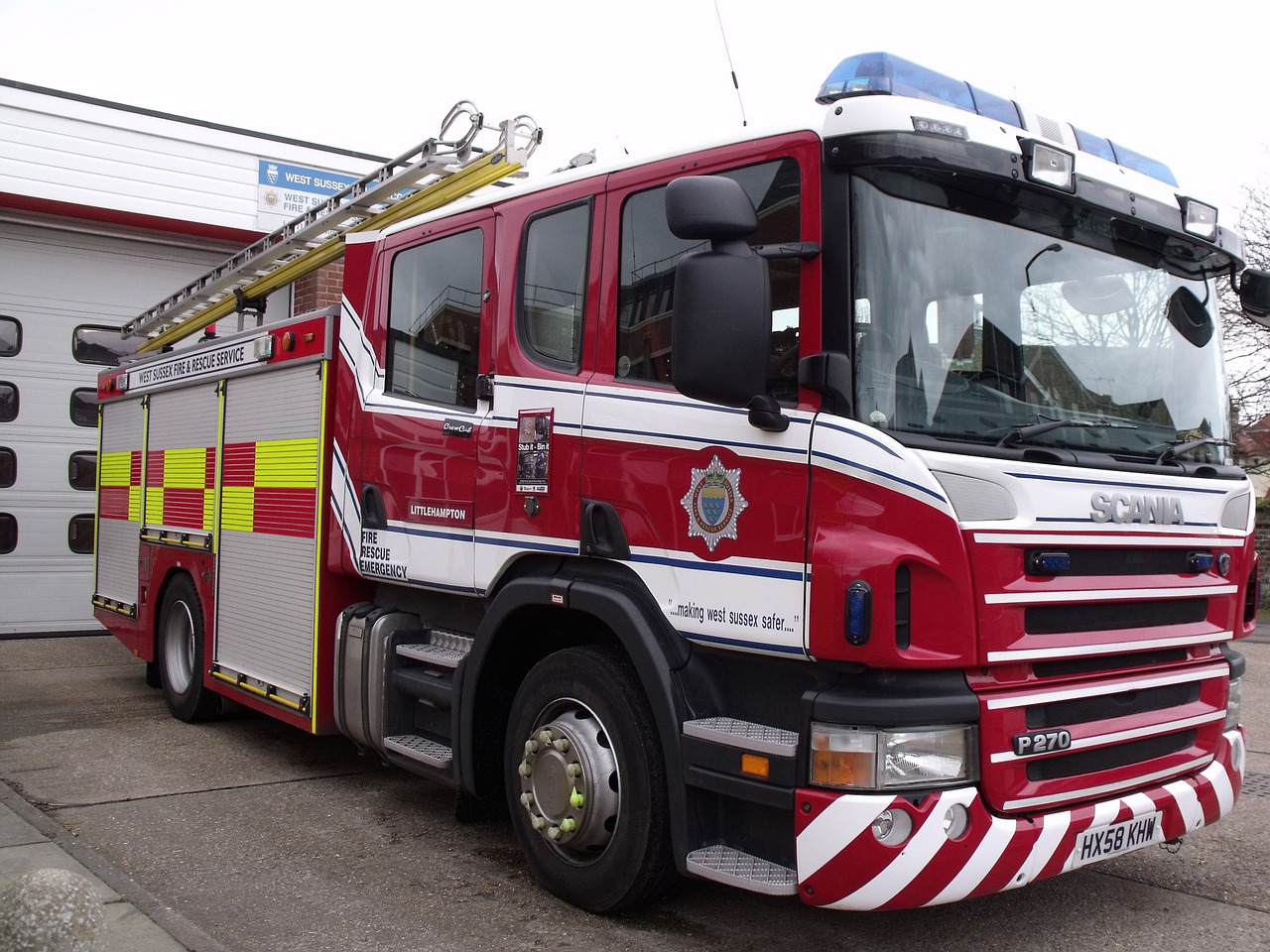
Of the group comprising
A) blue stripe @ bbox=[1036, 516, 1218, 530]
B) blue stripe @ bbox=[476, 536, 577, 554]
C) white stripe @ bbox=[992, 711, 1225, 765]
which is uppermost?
blue stripe @ bbox=[1036, 516, 1218, 530]

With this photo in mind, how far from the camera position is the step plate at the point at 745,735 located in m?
3.41

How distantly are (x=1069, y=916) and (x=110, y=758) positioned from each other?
4937 millimetres

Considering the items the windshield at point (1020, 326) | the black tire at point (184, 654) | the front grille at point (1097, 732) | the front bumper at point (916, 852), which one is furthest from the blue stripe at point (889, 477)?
the black tire at point (184, 654)

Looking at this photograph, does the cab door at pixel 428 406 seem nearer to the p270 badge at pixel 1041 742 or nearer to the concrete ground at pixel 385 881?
the concrete ground at pixel 385 881

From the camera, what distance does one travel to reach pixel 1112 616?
3668mm

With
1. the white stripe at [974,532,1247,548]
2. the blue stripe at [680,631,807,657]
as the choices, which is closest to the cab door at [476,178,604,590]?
the blue stripe at [680,631,807,657]

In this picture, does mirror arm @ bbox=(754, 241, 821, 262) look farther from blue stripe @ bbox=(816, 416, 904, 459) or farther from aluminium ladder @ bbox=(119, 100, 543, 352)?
aluminium ladder @ bbox=(119, 100, 543, 352)

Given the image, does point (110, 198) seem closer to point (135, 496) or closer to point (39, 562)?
point (39, 562)

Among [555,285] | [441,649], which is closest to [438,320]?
[555,285]

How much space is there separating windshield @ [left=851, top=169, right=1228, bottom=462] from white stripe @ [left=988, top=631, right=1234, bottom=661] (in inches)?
23.9

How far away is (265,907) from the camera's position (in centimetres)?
421

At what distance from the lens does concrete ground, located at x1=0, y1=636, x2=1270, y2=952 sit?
3.96 m

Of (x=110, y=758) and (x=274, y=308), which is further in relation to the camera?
(x=274, y=308)

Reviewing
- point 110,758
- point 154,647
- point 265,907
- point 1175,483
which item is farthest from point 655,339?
point 154,647
